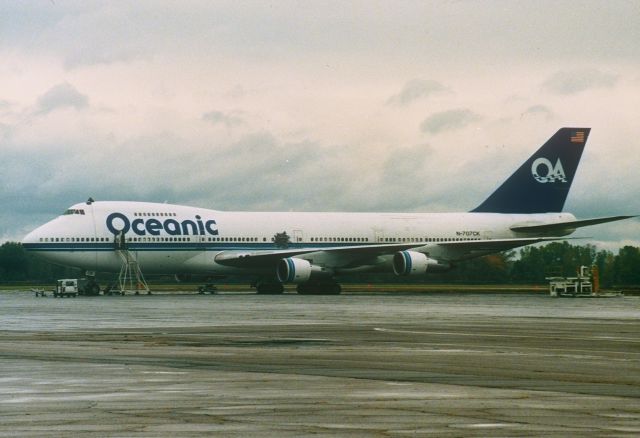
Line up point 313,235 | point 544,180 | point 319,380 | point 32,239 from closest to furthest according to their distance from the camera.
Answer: point 319,380, point 32,239, point 313,235, point 544,180

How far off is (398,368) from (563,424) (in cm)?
603

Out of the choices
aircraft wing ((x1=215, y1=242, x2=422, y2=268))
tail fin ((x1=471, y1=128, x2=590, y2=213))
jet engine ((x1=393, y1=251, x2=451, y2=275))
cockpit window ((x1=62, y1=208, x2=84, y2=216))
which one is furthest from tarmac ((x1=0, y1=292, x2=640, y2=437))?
tail fin ((x1=471, y1=128, x2=590, y2=213))

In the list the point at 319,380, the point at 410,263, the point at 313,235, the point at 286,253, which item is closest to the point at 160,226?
the point at 286,253

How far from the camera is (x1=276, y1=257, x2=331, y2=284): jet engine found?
197 ft

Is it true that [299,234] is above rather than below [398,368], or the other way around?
above

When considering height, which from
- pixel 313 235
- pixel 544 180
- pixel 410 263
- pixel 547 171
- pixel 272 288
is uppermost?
pixel 547 171

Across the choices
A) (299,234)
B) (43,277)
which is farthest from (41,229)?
(43,277)

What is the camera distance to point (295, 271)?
60.0 metres

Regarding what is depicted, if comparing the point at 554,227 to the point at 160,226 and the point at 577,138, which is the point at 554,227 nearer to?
the point at 577,138

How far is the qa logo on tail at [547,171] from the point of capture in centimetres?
7112

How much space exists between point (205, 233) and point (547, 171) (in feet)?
74.9

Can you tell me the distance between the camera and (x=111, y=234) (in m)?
58.9

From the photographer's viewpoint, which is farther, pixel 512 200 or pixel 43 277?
pixel 43 277

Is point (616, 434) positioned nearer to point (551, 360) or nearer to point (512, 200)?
point (551, 360)
